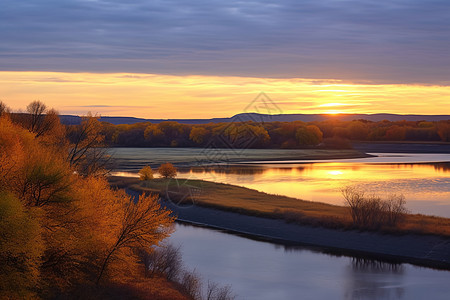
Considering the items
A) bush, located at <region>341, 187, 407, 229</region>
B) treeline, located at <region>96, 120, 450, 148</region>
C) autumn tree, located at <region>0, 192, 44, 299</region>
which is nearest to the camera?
autumn tree, located at <region>0, 192, 44, 299</region>

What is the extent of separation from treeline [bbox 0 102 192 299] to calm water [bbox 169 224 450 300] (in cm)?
469

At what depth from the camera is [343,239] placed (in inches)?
1120

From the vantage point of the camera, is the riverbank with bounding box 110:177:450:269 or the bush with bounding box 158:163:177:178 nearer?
the riverbank with bounding box 110:177:450:269

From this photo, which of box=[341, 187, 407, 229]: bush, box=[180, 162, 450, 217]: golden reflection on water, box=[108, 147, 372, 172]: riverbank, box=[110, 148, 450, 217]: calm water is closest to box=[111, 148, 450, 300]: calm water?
box=[110, 148, 450, 217]: calm water

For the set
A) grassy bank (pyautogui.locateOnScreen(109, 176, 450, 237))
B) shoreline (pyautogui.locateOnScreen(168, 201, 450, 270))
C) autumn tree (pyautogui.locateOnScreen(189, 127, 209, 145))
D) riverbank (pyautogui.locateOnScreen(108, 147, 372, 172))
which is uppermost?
autumn tree (pyautogui.locateOnScreen(189, 127, 209, 145))

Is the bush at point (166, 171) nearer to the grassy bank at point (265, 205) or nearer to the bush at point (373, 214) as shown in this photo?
the grassy bank at point (265, 205)

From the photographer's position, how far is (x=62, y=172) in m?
15.8

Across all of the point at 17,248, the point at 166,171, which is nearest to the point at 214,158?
the point at 166,171

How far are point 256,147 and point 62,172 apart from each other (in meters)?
107

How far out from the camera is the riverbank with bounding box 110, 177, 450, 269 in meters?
26.1

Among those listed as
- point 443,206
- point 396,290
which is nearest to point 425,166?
point 443,206

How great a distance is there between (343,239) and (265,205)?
9.03m

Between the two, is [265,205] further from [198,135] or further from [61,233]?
[198,135]

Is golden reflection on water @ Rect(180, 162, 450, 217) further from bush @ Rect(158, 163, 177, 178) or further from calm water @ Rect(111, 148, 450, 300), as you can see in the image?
bush @ Rect(158, 163, 177, 178)
